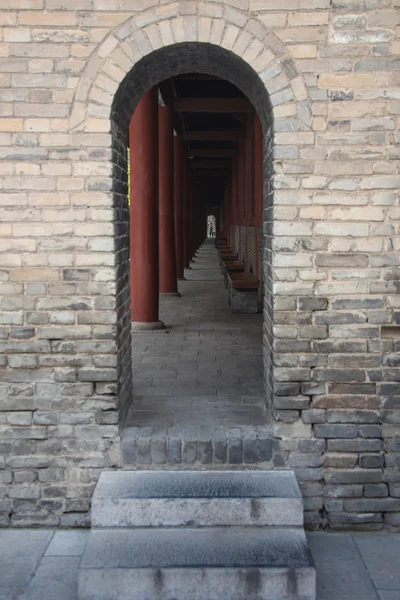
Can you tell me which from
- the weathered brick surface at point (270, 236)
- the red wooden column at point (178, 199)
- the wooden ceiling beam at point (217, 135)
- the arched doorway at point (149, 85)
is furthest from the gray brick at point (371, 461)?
the wooden ceiling beam at point (217, 135)

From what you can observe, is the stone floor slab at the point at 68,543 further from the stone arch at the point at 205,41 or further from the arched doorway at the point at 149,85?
the stone arch at the point at 205,41

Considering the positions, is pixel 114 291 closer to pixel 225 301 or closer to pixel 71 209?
pixel 71 209

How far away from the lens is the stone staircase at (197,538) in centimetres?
356

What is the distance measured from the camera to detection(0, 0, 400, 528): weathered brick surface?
417 cm

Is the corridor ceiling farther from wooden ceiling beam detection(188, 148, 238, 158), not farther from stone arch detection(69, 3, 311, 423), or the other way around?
stone arch detection(69, 3, 311, 423)

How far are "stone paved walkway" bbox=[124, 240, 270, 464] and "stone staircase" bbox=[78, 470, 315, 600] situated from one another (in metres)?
0.24

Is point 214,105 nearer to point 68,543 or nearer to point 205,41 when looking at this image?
point 205,41

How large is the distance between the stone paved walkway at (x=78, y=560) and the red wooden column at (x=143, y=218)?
Result: 511 cm

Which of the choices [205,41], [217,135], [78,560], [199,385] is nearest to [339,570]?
[78,560]

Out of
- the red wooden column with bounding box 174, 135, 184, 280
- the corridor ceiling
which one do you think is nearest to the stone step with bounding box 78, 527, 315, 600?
the corridor ceiling

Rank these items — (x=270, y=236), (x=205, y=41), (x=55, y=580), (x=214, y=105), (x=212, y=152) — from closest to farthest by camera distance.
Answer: (x=55, y=580) → (x=205, y=41) → (x=270, y=236) → (x=214, y=105) → (x=212, y=152)

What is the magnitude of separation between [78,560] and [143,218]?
5.96m

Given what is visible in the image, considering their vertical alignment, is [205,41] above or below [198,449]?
above

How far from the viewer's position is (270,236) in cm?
453
